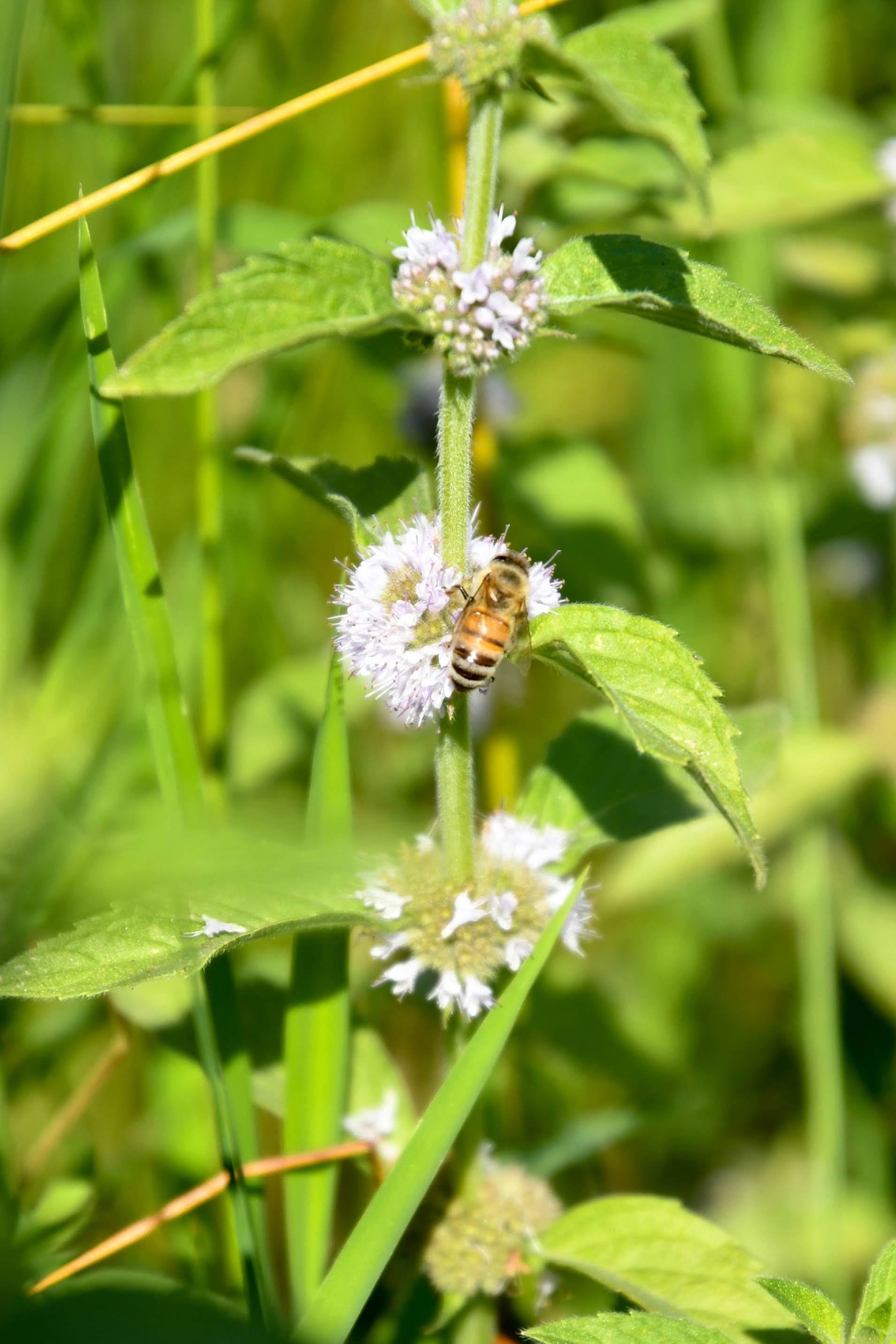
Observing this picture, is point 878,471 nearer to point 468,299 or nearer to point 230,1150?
point 468,299

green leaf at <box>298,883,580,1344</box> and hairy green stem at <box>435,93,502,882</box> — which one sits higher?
hairy green stem at <box>435,93,502,882</box>

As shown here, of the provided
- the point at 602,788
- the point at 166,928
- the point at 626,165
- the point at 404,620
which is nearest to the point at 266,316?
the point at 404,620

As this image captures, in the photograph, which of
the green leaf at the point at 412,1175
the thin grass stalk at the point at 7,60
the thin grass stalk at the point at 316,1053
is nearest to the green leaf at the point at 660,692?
the green leaf at the point at 412,1175

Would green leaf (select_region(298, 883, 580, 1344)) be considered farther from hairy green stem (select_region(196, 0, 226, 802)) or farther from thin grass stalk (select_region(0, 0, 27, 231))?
thin grass stalk (select_region(0, 0, 27, 231))

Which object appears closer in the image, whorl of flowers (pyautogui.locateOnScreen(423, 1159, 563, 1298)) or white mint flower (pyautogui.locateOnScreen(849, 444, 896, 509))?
whorl of flowers (pyautogui.locateOnScreen(423, 1159, 563, 1298))

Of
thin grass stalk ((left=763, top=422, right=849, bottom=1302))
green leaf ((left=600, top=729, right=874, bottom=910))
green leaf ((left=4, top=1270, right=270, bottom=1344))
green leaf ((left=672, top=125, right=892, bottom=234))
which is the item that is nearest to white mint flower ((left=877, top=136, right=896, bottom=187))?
green leaf ((left=672, top=125, right=892, bottom=234))

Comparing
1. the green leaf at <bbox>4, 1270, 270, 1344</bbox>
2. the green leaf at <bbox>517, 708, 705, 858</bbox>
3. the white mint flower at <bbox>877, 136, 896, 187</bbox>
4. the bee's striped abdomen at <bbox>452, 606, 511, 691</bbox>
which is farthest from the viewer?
the white mint flower at <bbox>877, 136, 896, 187</bbox>

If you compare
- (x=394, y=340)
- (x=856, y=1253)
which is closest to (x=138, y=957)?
(x=394, y=340)

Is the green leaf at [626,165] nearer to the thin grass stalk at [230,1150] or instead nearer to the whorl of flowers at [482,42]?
the whorl of flowers at [482,42]
